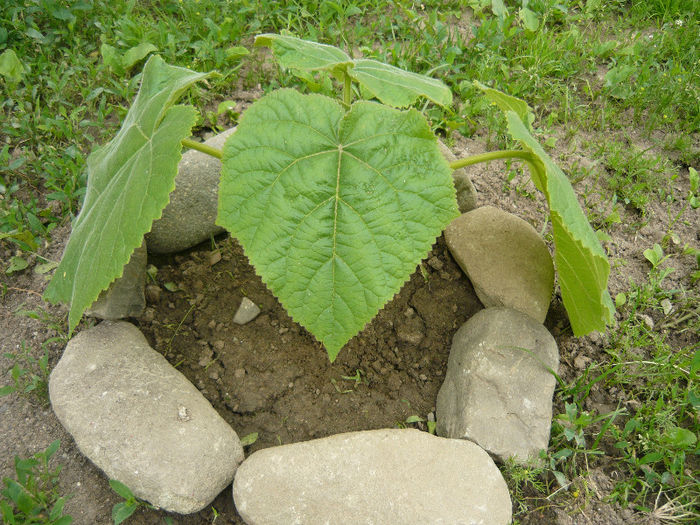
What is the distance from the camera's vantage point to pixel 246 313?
7.61 feet

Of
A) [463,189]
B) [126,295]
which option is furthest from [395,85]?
[126,295]

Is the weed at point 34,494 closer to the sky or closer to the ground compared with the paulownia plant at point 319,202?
closer to the ground

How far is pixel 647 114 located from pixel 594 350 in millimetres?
1619

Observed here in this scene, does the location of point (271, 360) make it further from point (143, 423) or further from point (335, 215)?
point (335, 215)

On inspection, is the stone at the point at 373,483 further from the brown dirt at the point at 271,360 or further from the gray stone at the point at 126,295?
the gray stone at the point at 126,295

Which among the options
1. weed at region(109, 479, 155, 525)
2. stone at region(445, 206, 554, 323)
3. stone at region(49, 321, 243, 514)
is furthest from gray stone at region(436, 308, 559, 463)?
weed at region(109, 479, 155, 525)

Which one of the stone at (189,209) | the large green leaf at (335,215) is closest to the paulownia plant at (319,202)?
the large green leaf at (335,215)

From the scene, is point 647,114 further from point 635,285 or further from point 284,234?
point 284,234

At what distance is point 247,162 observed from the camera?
168 centimetres

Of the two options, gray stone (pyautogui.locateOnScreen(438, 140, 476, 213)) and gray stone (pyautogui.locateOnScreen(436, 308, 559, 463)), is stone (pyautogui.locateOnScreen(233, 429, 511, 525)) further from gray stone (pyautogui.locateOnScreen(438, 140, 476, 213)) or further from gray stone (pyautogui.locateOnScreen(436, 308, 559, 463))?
gray stone (pyautogui.locateOnScreen(438, 140, 476, 213))

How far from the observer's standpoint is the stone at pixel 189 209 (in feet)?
7.84

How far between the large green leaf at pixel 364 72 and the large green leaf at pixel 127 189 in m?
0.29

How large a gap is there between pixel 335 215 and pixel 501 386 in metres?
0.88

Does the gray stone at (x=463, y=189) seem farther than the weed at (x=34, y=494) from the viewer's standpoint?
Yes
